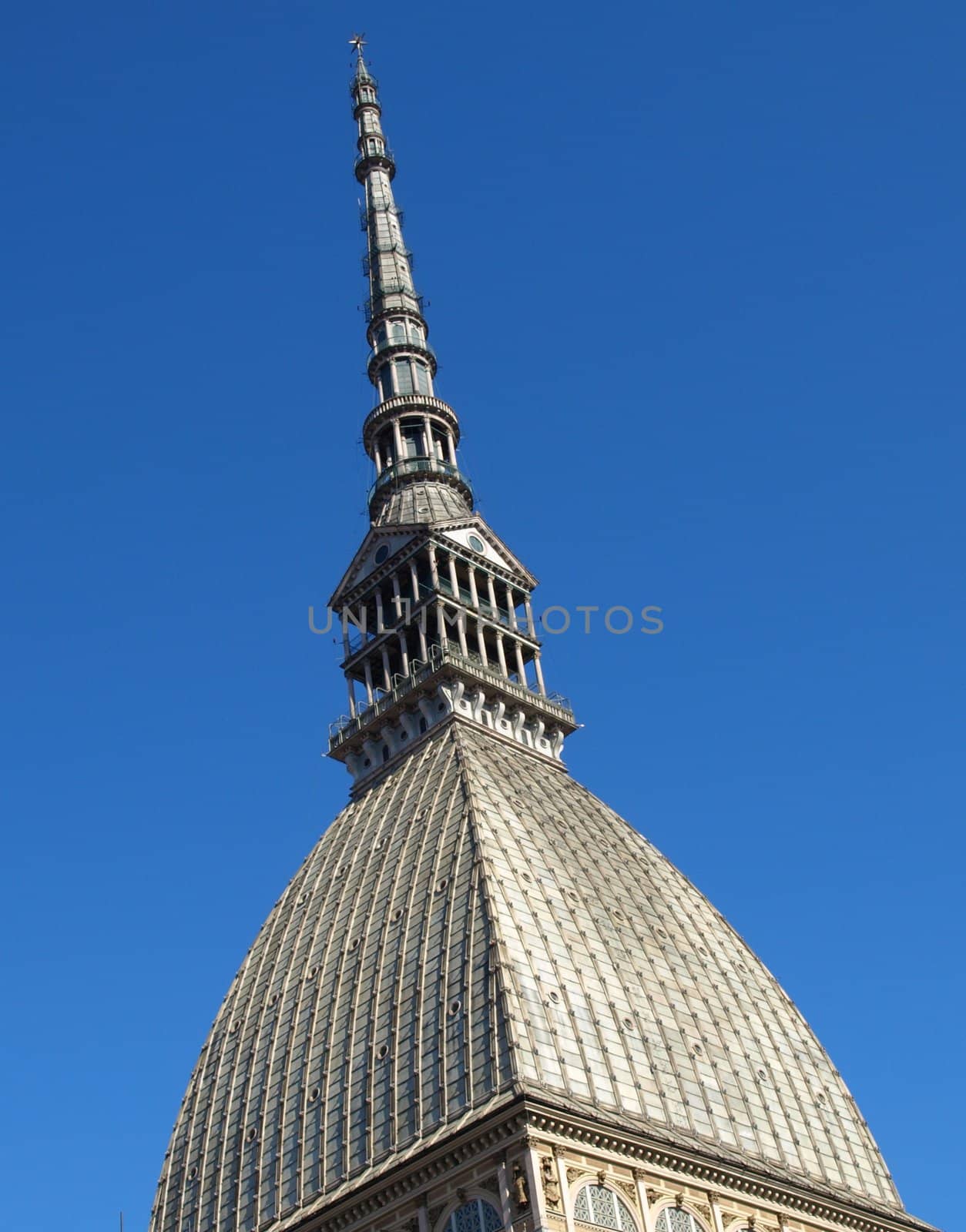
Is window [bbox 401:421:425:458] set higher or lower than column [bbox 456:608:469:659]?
higher

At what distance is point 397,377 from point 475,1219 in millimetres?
52096

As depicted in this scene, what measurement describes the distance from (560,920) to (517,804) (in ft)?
26.1

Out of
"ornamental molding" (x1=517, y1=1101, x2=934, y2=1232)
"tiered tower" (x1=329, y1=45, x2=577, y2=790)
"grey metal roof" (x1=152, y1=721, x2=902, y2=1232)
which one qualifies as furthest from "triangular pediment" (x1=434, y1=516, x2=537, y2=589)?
"ornamental molding" (x1=517, y1=1101, x2=934, y2=1232)

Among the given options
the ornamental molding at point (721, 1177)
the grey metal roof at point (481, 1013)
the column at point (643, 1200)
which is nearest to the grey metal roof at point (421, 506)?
the grey metal roof at point (481, 1013)

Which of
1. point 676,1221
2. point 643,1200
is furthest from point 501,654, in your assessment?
point 643,1200

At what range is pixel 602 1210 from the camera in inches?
2136

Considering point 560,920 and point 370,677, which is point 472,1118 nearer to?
point 560,920

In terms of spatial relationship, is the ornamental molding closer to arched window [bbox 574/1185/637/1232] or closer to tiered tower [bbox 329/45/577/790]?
arched window [bbox 574/1185/637/1232]

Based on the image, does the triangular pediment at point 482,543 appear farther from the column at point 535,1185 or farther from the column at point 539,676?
the column at point 535,1185

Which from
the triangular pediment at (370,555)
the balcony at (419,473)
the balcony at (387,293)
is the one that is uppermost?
the balcony at (387,293)

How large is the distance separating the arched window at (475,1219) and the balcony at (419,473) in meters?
44.3

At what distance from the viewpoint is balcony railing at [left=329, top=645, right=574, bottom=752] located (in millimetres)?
79125

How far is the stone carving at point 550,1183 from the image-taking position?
52616 millimetres

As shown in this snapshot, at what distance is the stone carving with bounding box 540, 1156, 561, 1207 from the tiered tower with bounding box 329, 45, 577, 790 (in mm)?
27556
